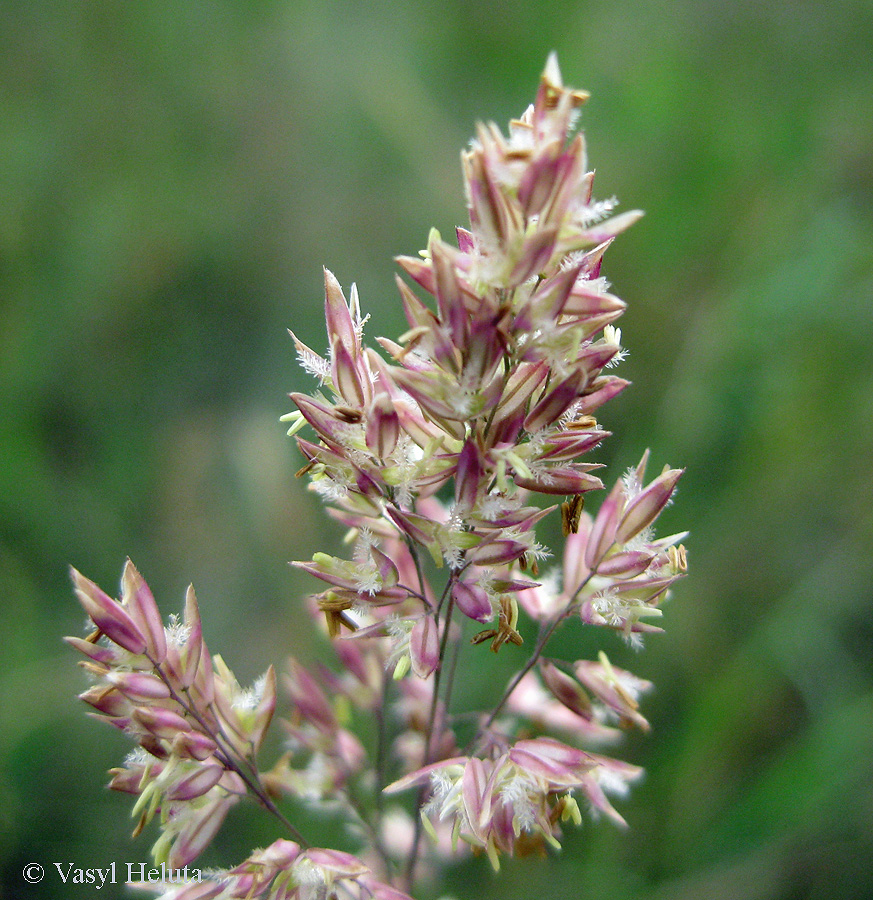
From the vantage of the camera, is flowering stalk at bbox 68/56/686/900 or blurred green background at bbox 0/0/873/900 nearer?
flowering stalk at bbox 68/56/686/900

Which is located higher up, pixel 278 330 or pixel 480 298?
pixel 278 330

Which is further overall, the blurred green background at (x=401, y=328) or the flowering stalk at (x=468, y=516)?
the blurred green background at (x=401, y=328)

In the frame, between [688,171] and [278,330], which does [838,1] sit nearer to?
[688,171]

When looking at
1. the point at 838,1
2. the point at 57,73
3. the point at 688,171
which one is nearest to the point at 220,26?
the point at 57,73
